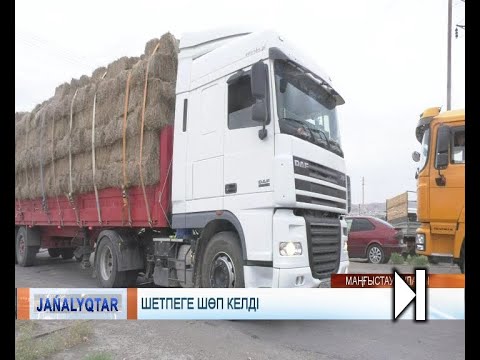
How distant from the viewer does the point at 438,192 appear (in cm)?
587

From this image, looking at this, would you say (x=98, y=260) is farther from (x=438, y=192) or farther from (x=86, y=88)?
(x=438, y=192)

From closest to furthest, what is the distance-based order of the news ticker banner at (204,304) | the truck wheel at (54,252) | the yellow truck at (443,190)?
1. the news ticker banner at (204,304)
2. the yellow truck at (443,190)
3. the truck wheel at (54,252)

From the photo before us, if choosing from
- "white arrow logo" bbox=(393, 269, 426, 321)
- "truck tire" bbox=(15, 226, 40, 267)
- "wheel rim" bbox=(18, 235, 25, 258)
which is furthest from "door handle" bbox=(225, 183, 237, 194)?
"wheel rim" bbox=(18, 235, 25, 258)

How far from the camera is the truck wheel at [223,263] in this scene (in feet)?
14.5

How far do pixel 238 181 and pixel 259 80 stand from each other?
1144mm

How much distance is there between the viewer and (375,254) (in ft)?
32.7

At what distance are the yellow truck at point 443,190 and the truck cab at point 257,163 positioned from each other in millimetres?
1470

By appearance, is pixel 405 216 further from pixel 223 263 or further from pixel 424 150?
pixel 223 263

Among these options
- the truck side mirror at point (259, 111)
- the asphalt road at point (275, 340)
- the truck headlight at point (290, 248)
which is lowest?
the asphalt road at point (275, 340)

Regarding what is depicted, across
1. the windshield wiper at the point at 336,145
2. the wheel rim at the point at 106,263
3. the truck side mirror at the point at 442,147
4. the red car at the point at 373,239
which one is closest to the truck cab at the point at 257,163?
the windshield wiper at the point at 336,145

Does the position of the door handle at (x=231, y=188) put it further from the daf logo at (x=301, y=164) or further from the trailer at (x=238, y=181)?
the daf logo at (x=301, y=164)

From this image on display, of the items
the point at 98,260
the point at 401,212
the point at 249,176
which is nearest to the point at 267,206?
the point at 249,176

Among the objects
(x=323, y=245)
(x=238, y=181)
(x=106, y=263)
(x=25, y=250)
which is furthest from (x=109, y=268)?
(x=25, y=250)

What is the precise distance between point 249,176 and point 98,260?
11.5 ft
